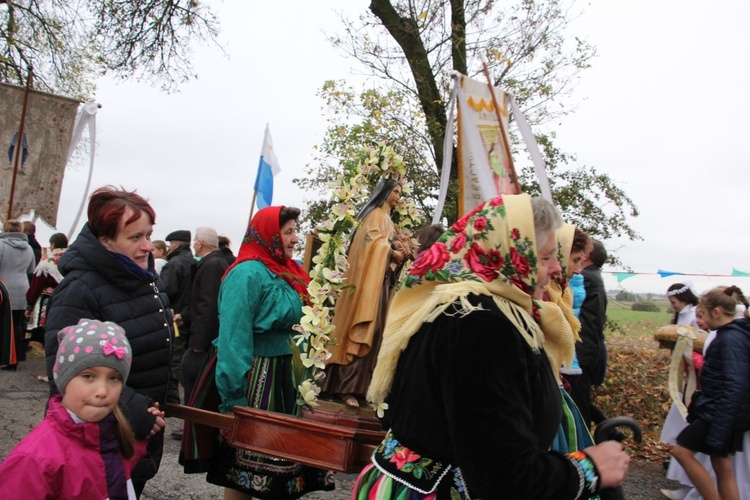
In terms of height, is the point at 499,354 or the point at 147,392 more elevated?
the point at 499,354

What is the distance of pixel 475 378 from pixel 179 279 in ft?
19.4

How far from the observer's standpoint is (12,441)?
5.70 meters

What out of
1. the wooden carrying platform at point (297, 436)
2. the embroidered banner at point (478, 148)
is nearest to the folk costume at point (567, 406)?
the wooden carrying platform at point (297, 436)

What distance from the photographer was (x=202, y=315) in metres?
5.68

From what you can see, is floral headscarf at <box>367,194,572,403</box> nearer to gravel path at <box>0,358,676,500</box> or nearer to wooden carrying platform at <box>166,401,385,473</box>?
wooden carrying platform at <box>166,401,385,473</box>

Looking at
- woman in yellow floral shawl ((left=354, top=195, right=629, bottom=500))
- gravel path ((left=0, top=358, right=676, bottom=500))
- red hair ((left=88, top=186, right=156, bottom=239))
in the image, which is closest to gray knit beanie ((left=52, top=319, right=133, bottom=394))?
red hair ((left=88, top=186, right=156, bottom=239))

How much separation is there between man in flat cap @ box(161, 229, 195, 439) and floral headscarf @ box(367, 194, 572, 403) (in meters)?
5.07

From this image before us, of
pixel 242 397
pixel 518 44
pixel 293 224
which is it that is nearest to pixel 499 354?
pixel 242 397

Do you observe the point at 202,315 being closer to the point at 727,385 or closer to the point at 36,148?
the point at 727,385

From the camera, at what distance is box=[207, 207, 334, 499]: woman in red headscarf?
3.54 m

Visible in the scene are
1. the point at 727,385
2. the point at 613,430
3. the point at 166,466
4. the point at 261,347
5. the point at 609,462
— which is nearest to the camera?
the point at 609,462

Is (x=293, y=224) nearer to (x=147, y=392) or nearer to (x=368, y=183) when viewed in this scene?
(x=368, y=183)

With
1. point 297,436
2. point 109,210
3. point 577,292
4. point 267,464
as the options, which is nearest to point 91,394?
point 109,210

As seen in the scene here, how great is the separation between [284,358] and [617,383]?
5.51m
